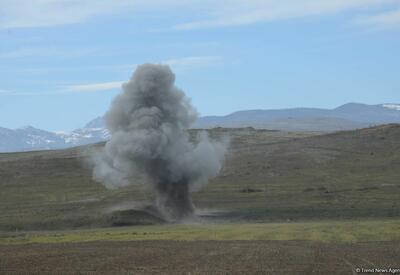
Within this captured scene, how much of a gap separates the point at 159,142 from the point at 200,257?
46.7 metres

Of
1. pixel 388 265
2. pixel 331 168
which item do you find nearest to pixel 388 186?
pixel 331 168

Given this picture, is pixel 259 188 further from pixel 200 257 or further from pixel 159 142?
pixel 200 257

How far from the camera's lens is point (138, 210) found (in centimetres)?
9919

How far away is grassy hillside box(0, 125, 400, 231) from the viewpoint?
96.2 meters

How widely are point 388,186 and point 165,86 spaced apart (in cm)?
4187

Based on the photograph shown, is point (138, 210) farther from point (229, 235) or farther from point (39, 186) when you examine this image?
point (39, 186)

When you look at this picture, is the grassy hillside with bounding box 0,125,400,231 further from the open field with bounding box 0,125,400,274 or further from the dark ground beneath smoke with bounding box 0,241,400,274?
the dark ground beneath smoke with bounding box 0,241,400,274

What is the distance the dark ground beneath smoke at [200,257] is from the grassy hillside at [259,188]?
2858 cm

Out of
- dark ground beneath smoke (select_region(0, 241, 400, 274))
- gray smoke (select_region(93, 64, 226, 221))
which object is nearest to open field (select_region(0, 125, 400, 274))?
dark ground beneath smoke (select_region(0, 241, 400, 274))

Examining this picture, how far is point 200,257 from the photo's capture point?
2200 inches

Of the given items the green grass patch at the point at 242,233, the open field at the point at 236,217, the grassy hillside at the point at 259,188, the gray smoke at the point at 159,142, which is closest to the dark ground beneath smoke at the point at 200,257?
the open field at the point at 236,217

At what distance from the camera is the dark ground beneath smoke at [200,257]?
48938mm

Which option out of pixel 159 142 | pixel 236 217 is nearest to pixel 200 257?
pixel 236 217

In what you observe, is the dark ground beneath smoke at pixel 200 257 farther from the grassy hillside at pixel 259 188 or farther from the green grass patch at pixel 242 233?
the grassy hillside at pixel 259 188
